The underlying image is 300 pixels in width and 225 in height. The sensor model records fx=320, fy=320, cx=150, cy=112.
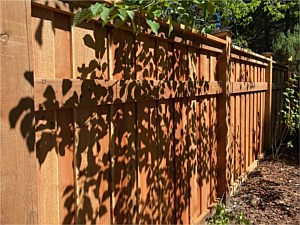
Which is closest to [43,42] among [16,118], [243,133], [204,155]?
[16,118]

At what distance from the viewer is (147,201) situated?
2.03 m

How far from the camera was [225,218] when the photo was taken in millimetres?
2973

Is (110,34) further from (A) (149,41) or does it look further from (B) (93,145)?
(B) (93,145)

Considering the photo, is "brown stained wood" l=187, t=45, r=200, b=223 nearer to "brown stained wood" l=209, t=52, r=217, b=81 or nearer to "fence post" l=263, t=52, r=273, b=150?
"brown stained wood" l=209, t=52, r=217, b=81

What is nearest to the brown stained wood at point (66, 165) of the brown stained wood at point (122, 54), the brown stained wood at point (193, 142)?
the brown stained wood at point (122, 54)

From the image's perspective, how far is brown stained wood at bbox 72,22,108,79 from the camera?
4.73 ft

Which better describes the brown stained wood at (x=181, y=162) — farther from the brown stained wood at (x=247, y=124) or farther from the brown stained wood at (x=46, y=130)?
the brown stained wood at (x=247, y=124)

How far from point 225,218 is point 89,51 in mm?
2171

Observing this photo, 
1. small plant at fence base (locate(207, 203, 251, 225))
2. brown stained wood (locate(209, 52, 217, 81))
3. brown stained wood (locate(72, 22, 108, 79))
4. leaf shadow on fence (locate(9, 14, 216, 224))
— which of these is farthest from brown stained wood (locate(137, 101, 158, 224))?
brown stained wood (locate(209, 52, 217, 81))

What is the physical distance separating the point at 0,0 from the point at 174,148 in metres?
1.60

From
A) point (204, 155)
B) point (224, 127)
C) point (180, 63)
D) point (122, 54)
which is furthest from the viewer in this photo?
point (224, 127)

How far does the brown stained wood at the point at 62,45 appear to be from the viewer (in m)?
1.34

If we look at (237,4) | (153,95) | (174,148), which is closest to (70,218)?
(153,95)

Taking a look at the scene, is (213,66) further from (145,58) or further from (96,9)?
(96,9)
